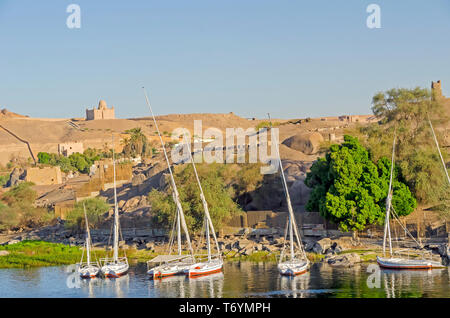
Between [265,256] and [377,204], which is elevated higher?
[377,204]

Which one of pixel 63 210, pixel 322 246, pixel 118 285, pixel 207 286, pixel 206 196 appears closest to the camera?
pixel 207 286

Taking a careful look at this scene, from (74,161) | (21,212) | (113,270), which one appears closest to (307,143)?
(21,212)

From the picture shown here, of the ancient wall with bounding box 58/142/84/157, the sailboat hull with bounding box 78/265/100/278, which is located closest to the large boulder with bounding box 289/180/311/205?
the sailboat hull with bounding box 78/265/100/278

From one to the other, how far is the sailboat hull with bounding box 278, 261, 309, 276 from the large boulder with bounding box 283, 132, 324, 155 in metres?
32.7

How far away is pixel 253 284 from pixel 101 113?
160 meters

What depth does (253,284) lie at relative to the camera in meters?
32.4

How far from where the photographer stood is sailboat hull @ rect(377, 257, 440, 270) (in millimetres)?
34438

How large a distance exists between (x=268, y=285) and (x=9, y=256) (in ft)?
64.1

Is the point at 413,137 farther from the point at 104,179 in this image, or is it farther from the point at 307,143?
the point at 104,179

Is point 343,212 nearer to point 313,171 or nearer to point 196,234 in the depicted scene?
point 313,171

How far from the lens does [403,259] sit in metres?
35.2

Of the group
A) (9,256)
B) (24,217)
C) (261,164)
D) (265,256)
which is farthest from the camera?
(24,217)

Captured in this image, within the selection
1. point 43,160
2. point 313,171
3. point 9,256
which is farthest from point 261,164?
point 43,160

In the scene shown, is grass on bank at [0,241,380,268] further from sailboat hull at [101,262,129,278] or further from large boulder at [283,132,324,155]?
large boulder at [283,132,324,155]
